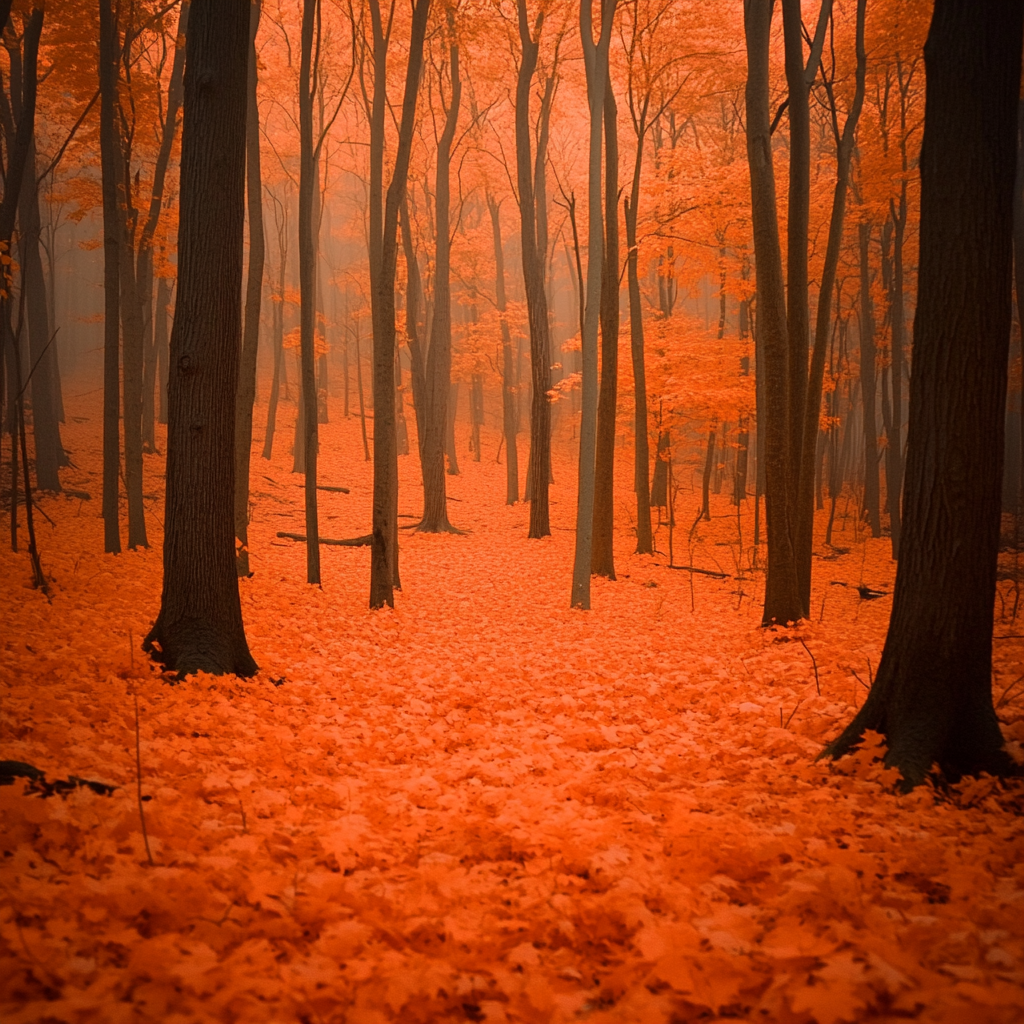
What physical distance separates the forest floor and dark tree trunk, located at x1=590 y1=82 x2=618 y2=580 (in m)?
4.91

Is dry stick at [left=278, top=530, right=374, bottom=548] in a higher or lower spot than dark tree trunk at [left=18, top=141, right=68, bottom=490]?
lower

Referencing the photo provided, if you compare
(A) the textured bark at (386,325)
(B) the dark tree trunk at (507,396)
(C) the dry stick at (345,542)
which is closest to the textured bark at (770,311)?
(A) the textured bark at (386,325)

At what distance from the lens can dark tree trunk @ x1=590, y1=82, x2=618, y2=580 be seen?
10.9 meters

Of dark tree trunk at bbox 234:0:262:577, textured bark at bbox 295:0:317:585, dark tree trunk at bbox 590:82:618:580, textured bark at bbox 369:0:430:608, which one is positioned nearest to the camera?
textured bark at bbox 369:0:430:608

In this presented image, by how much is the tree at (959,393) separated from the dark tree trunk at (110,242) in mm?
9787

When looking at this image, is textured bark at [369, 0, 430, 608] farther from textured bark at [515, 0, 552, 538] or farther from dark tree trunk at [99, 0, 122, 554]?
textured bark at [515, 0, 552, 538]

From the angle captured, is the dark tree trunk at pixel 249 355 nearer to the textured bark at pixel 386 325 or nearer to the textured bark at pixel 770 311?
the textured bark at pixel 386 325

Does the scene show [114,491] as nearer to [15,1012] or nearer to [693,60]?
[15,1012]

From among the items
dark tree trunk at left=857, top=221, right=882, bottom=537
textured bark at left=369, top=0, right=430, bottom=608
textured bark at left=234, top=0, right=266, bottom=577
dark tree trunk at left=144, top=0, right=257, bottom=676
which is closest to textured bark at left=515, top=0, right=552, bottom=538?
textured bark at left=369, top=0, right=430, bottom=608

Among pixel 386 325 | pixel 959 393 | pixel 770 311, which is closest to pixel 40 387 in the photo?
pixel 386 325

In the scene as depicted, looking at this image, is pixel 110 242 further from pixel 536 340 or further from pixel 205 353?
pixel 536 340

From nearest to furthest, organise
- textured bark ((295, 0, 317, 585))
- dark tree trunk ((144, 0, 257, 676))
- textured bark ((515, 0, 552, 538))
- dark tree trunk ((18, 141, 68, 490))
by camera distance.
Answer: dark tree trunk ((144, 0, 257, 676)) → textured bark ((295, 0, 317, 585)) → textured bark ((515, 0, 552, 538)) → dark tree trunk ((18, 141, 68, 490))

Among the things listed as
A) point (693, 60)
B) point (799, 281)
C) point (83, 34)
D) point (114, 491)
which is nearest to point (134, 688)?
point (114, 491)

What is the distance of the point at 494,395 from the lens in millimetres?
43062
